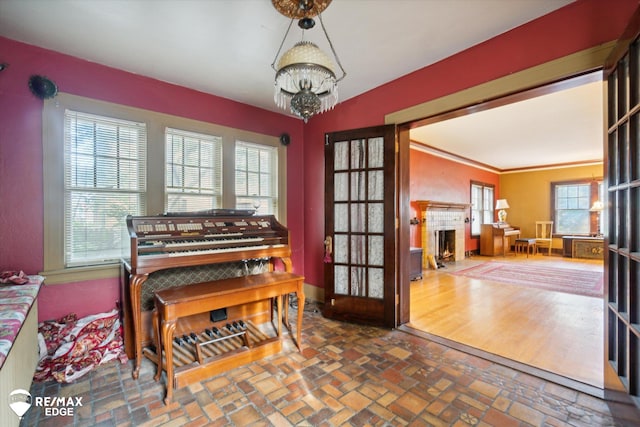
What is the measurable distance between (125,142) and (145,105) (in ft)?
1.48

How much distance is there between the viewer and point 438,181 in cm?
691

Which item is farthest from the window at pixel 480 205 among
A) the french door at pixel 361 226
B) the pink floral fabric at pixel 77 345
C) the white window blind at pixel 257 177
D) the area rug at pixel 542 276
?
the pink floral fabric at pixel 77 345

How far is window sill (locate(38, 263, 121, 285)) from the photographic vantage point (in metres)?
2.46

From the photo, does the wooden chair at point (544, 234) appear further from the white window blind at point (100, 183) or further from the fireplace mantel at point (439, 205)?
the white window blind at point (100, 183)

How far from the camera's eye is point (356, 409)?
178 centimetres

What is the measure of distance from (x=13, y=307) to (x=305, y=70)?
2.17 meters

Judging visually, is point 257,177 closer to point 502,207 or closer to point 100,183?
point 100,183

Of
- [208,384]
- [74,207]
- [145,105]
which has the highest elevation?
[145,105]

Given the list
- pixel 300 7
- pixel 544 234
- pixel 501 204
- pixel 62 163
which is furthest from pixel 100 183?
pixel 544 234

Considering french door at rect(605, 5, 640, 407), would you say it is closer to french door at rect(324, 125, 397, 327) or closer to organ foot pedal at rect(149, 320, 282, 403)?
french door at rect(324, 125, 397, 327)

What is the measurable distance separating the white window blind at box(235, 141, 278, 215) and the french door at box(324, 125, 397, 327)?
938 millimetres

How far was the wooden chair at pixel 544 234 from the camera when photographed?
28.6ft

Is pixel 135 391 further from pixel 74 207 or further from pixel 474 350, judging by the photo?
pixel 474 350

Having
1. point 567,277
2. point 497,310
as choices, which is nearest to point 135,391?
point 497,310
